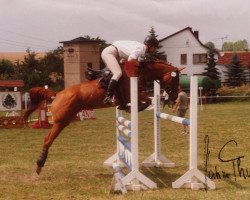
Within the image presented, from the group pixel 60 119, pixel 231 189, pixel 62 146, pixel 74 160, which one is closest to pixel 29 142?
pixel 62 146

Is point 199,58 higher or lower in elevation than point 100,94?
higher

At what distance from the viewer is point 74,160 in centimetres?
1027

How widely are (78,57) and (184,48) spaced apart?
16.0 m

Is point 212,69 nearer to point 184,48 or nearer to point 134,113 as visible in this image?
point 184,48

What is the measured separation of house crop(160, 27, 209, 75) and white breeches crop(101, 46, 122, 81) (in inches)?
2471

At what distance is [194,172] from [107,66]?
221 centimetres

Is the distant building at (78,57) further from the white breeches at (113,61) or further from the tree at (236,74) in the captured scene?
the white breeches at (113,61)

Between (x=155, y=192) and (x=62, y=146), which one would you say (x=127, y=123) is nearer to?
(x=155, y=192)

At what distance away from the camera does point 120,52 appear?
7582mm

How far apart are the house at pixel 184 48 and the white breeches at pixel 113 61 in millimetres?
62755

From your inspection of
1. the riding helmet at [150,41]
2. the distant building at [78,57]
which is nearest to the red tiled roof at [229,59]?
the distant building at [78,57]

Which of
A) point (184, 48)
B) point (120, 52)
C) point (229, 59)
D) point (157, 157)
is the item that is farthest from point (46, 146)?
point (184, 48)

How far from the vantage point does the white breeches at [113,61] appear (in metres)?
7.41

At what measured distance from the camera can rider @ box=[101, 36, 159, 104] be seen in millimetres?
7227
